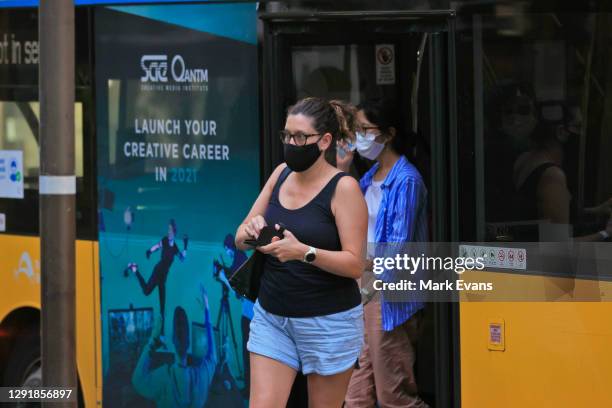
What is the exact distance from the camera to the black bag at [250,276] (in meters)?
4.85

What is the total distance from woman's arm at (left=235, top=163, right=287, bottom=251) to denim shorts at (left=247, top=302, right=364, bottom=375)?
331 millimetres

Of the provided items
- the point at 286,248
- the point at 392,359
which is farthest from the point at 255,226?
the point at 392,359

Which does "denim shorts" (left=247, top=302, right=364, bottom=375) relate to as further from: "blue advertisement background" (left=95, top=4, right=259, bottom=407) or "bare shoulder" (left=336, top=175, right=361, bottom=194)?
"blue advertisement background" (left=95, top=4, right=259, bottom=407)

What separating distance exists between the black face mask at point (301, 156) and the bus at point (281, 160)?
85 cm

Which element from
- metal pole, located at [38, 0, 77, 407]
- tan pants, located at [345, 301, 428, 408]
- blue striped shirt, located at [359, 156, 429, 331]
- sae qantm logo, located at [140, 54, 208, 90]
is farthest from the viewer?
sae qantm logo, located at [140, 54, 208, 90]

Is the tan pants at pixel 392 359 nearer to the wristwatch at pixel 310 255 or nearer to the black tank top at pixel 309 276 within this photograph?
the black tank top at pixel 309 276

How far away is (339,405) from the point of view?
4.78 meters

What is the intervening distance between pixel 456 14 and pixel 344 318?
5.22ft

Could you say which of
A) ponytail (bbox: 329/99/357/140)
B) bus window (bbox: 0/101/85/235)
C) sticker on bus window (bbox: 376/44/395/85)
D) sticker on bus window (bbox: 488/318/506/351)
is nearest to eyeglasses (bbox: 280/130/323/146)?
ponytail (bbox: 329/99/357/140)

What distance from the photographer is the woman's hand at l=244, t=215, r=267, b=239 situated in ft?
15.0

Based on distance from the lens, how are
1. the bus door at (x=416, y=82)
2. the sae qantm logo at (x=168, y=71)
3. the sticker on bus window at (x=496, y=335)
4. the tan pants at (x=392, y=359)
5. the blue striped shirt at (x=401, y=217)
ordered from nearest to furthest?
1. the sticker on bus window at (x=496, y=335)
2. the bus door at (x=416, y=82)
3. the blue striped shirt at (x=401, y=217)
4. the tan pants at (x=392, y=359)
5. the sae qantm logo at (x=168, y=71)

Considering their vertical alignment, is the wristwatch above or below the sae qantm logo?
below

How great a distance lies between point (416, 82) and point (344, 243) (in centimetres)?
206

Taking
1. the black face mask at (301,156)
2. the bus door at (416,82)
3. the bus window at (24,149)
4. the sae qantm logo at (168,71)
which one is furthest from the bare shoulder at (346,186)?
the bus window at (24,149)
